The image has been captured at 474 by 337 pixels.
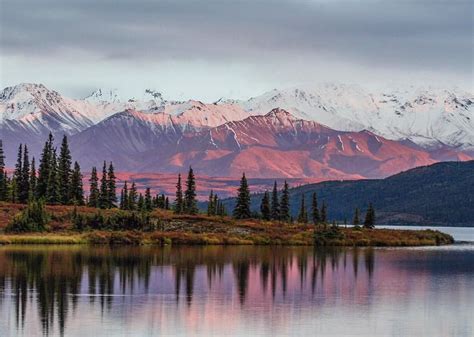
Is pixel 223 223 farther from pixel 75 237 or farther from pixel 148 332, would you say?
pixel 148 332

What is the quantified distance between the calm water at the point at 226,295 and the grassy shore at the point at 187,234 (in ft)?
81.8

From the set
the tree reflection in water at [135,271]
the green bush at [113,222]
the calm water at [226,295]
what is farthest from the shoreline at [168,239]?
the calm water at [226,295]

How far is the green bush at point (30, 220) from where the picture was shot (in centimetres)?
17400

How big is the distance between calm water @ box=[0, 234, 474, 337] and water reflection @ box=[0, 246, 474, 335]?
0.34 ft

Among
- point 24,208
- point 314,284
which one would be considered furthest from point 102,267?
point 24,208

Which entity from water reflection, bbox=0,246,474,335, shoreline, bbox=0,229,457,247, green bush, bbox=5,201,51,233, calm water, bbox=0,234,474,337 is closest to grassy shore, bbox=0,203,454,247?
shoreline, bbox=0,229,457,247

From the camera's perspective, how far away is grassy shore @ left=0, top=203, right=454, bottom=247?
170 meters

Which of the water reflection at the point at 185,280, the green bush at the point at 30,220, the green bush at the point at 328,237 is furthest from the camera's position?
the green bush at the point at 328,237

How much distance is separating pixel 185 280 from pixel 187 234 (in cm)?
7499

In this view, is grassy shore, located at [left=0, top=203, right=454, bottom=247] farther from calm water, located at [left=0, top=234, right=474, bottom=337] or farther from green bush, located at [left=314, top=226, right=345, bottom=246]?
calm water, located at [left=0, top=234, right=474, bottom=337]

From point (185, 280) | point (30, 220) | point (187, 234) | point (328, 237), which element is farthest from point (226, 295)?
point (328, 237)

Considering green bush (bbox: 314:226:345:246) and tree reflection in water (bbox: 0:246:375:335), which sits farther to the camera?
green bush (bbox: 314:226:345:246)

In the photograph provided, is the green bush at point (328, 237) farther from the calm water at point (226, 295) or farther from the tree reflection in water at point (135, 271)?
the calm water at point (226, 295)

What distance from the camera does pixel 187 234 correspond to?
179250 millimetres
